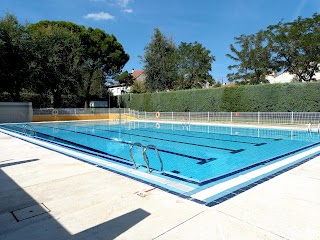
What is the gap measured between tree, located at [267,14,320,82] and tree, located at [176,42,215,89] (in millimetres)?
9698

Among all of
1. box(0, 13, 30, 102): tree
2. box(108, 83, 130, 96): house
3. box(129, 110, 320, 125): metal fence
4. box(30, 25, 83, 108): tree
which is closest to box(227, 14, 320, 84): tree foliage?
box(129, 110, 320, 125): metal fence

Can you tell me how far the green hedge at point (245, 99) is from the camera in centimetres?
1835

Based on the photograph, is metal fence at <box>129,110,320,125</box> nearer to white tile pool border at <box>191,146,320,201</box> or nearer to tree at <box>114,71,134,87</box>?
white tile pool border at <box>191,146,320,201</box>

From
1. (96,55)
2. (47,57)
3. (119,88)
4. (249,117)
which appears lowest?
(249,117)

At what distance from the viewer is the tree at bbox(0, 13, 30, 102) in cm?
2328

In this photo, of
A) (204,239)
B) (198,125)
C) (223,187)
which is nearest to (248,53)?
(198,125)

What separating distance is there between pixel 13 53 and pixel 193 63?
842 inches

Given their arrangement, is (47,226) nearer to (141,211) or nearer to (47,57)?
(141,211)

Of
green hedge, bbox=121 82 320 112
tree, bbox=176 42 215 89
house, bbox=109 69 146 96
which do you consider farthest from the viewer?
house, bbox=109 69 146 96

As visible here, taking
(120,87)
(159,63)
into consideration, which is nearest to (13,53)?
(159,63)

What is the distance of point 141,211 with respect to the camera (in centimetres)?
357

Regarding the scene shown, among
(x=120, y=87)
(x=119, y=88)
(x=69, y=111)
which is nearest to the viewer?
(x=69, y=111)

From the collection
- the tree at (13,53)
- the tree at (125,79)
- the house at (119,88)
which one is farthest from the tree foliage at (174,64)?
the tree at (13,53)

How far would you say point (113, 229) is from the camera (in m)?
3.09
